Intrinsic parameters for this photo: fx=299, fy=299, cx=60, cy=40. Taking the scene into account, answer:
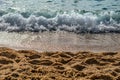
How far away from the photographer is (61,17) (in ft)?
31.8

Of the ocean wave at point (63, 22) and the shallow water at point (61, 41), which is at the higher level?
the ocean wave at point (63, 22)

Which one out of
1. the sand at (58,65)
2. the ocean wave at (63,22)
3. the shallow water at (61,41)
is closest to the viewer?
the sand at (58,65)

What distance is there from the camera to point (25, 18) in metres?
9.71

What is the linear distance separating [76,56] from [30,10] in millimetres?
4465

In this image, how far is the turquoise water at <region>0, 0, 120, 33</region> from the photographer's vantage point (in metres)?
9.04

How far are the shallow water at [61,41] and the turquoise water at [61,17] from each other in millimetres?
434

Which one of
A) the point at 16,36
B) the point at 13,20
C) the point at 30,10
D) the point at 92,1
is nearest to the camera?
the point at 16,36

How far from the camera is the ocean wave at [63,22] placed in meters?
8.98

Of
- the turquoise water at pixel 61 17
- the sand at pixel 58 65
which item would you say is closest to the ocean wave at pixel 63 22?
Result: the turquoise water at pixel 61 17

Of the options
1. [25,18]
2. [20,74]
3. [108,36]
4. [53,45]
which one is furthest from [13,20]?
[20,74]

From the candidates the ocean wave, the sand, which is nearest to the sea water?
the ocean wave

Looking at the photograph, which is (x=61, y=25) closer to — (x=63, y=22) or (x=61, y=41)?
(x=63, y=22)

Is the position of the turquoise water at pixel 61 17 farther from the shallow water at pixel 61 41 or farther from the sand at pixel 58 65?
the sand at pixel 58 65

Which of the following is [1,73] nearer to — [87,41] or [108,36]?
[87,41]
